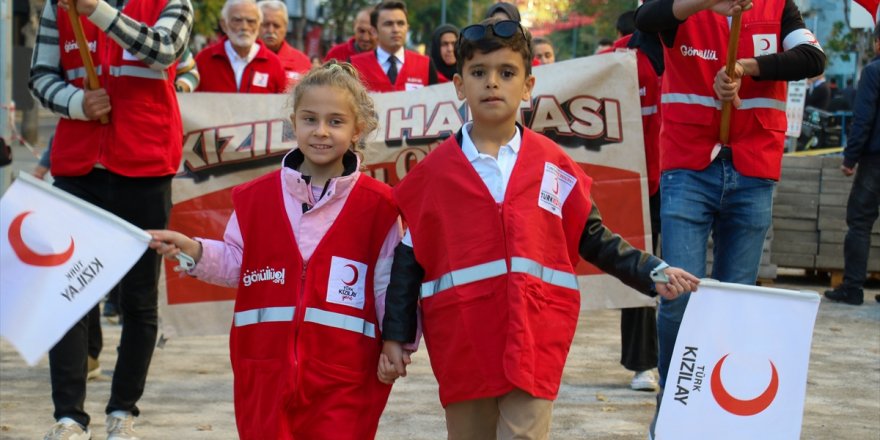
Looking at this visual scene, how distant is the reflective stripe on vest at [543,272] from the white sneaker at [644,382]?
326cm

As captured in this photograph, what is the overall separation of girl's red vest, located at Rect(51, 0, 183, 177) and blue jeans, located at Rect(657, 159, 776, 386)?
232 centimetres

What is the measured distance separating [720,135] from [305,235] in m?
2.00

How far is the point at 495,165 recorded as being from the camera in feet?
14.0

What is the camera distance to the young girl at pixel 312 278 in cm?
430

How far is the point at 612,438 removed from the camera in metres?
6.30

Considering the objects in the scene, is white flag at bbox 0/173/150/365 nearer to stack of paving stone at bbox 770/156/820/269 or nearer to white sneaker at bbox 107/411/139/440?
white sneaker at bbox 107/411/139/440

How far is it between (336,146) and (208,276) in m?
0.59

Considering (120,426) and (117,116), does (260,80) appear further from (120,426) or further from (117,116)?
(120,426)

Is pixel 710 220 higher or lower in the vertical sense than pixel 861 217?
higher

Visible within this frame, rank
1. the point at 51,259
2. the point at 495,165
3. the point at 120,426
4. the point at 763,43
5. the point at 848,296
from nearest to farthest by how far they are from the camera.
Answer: the point at 51,259
the point at 495,165
the point at 763,43
the point at 120,426
the point at 848,296

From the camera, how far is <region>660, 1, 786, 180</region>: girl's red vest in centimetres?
548

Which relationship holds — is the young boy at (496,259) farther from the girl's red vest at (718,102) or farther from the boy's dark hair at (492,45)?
the girl's red vest at (718,102)

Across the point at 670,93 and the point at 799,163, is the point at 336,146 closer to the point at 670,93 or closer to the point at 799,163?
Answer: the point at 670,93

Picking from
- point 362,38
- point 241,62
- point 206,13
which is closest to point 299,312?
point 241,62
